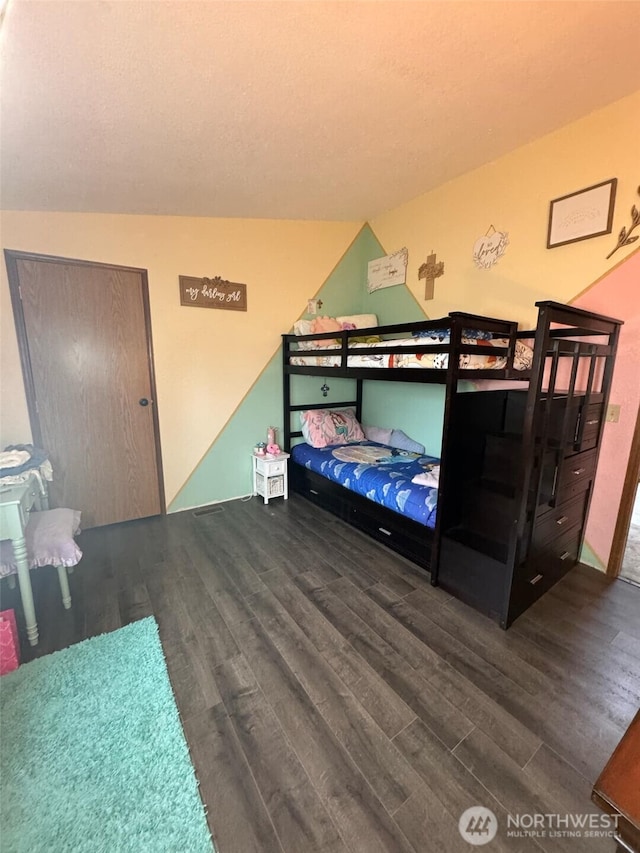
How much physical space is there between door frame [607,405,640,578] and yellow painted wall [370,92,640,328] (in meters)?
1.05

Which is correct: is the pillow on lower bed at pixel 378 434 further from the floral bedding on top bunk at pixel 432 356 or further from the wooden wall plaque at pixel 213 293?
the wooden wall plaque at pixel 213 293

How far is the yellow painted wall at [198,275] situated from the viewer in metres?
2.42

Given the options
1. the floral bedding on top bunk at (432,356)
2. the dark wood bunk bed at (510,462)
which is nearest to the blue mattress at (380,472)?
the dark wood bunk bed at (510,462)

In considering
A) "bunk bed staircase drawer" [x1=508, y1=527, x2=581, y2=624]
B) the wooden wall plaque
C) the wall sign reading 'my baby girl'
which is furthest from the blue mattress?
the wall sign reading 'my baby girl'

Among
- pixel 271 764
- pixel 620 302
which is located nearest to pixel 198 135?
pixel 620 302

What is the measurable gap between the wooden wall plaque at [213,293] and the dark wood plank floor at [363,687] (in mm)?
2028

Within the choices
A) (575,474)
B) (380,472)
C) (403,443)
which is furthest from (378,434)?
(575,474)

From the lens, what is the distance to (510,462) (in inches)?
84.0

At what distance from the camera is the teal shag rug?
3.36 ft

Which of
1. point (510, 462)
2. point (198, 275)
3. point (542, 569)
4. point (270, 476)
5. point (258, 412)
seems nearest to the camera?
point (542, 569)

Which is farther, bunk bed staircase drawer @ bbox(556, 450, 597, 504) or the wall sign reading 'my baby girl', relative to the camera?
the wall sign reading 'my baby girl'

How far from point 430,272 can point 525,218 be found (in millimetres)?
814

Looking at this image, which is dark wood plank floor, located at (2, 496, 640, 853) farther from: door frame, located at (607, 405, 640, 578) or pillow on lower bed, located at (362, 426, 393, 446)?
pillow on lower bed, located at (362, 426, 393, 446)

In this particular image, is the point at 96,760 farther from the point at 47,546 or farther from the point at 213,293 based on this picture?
the point at 213,293
